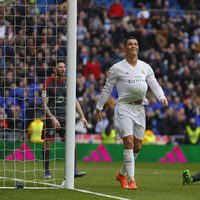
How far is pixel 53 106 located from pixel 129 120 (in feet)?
9.18

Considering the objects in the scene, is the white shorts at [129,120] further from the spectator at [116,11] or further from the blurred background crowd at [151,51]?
the spectator at [116,11]

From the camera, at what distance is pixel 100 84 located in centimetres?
2961

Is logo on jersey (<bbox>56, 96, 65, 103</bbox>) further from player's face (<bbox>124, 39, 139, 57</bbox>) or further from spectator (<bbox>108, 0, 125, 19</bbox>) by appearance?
spectator (<bbox>108, 0, 125, 19</bbox>)

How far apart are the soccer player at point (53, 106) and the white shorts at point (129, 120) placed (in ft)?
6.18

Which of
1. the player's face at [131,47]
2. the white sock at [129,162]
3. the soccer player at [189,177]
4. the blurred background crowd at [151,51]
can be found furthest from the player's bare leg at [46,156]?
the blurred background crowd at [151,51]

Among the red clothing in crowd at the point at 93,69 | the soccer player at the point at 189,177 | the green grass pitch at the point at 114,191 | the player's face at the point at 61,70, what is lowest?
the green grass pitch at the point at 114,191

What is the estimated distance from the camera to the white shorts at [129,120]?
13062mm

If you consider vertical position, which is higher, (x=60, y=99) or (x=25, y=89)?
(x=25, y=89)

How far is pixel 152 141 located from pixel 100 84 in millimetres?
2897

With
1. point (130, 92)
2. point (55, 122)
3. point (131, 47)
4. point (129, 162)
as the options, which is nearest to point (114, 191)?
point (129, 162)

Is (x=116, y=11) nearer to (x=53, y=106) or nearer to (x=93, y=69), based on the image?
(x=93, y=69)

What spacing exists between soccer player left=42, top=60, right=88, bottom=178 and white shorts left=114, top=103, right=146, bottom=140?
1.88 m

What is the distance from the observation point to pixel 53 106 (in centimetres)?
1559

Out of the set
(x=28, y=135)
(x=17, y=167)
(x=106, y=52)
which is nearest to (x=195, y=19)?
(x=106, y=52)
